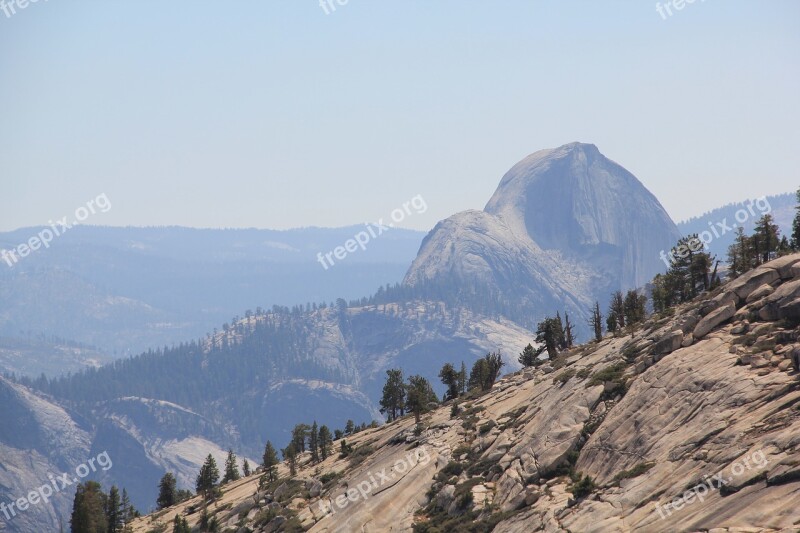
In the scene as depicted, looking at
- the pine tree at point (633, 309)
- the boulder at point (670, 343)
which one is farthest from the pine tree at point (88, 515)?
the boulder at point (670, 343)

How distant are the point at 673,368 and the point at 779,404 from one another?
45.1ft

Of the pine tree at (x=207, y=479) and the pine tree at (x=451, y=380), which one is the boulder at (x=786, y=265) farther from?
the pine tree at (x=207, y=479)

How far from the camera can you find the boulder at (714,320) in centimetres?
7038

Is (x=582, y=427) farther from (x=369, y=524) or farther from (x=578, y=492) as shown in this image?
(x=369, y=524)

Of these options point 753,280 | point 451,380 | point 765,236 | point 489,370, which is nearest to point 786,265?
point 753,280

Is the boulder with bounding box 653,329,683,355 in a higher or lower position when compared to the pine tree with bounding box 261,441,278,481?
higher

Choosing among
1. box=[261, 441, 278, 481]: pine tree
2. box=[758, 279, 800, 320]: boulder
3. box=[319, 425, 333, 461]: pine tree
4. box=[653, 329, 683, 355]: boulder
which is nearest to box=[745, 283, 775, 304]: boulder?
box=[758, 279, 800, 320]: boulder

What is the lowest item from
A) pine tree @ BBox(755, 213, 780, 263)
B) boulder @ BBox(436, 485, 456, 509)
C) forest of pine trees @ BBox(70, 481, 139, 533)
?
boulder @ BBox(436, 485, 456, 509)

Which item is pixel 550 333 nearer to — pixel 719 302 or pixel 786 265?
pixel 719 302

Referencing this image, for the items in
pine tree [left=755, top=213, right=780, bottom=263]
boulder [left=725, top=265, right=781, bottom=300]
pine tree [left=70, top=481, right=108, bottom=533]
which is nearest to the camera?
boulder [left=725, top=265, right=781, bottom=300]

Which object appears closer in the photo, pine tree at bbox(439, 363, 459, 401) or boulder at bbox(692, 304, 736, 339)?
boulder at bbox(692, 304, 736, 339)

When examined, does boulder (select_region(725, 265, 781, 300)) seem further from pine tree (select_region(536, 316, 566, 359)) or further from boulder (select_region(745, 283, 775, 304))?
pine tree (select_region(536, 316, 566, 359))

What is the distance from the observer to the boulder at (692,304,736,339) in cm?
7038

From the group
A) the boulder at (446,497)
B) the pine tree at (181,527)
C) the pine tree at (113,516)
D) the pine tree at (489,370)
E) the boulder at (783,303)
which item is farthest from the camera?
the pine tree at (489,370)
